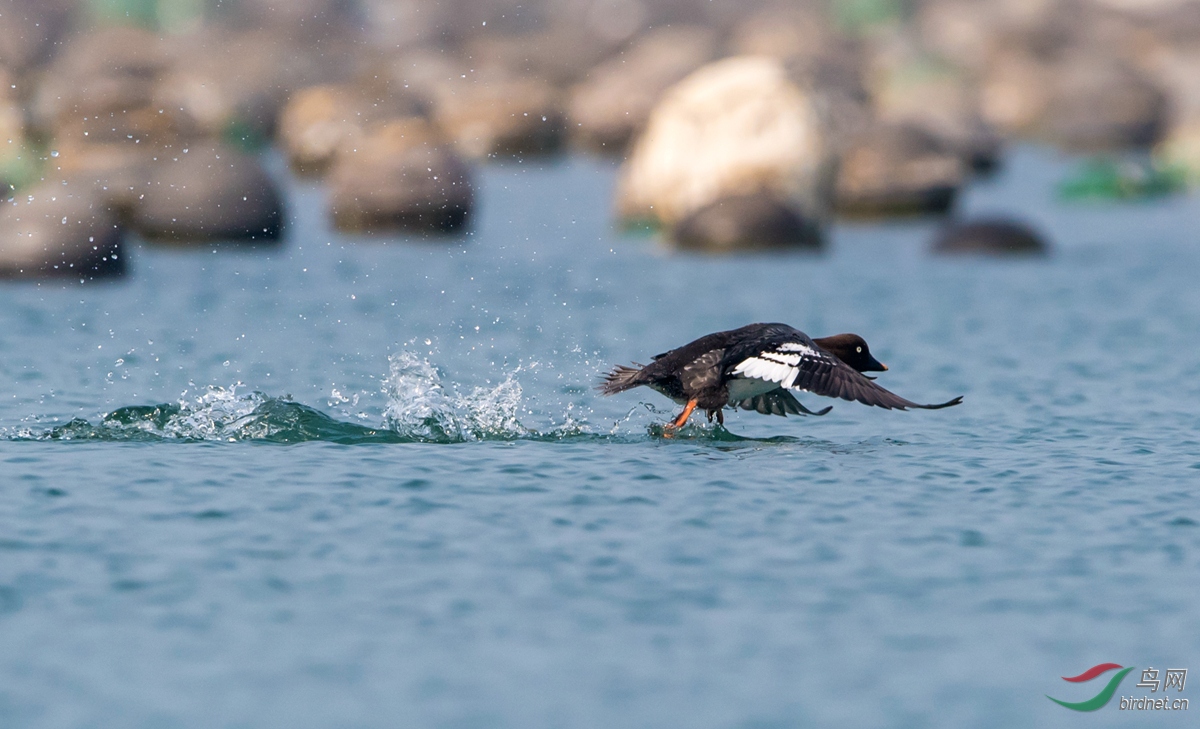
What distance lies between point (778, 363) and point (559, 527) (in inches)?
107

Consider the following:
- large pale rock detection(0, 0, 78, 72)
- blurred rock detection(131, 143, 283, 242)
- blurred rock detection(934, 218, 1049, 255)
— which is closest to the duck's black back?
blurred rock detection(934, 218, 1049, 255)

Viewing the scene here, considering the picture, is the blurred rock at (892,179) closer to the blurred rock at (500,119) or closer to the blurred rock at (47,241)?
the blurred rock at (47,241)

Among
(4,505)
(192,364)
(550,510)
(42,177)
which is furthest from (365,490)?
(42,177)

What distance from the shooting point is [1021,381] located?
715 inches

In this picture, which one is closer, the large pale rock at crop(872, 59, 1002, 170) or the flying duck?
the flying duck

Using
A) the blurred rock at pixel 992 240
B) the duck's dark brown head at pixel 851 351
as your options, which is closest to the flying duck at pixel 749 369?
the duck's dark brown head at pixel 851 351

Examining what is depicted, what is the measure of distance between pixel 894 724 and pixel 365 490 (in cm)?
531

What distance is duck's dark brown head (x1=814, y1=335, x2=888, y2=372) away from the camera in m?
14.2

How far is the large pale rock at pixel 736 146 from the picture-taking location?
32.3 meters

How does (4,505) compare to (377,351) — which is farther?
(377,351)

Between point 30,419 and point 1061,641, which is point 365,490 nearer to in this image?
point 30,419

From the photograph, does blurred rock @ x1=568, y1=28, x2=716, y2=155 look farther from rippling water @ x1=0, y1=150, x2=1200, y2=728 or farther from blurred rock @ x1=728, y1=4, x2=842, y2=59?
rippling water @ x1=0, y1=150, x2=1200, y2=728

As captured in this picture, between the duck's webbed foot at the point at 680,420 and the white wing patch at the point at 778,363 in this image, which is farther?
the duck's webbed foot at the point at 680,420

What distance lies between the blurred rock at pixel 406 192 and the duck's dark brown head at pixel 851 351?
19.6 meters
